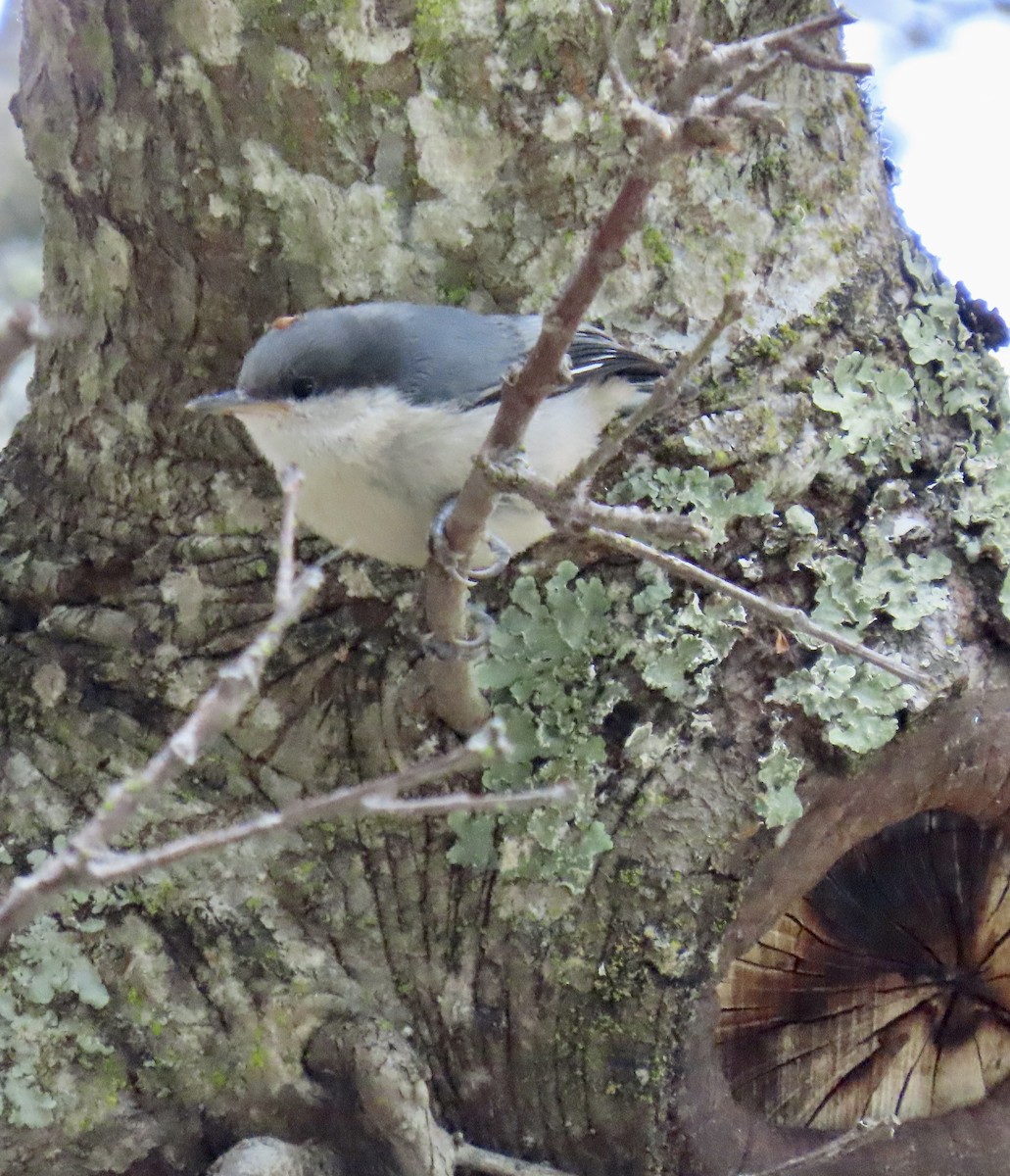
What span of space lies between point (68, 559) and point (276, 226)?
25.2 inches

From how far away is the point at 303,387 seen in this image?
1.51 metres

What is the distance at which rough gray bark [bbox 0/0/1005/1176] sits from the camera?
1557 millimetres

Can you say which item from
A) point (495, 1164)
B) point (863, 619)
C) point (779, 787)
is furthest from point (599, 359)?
point (495, 1164)

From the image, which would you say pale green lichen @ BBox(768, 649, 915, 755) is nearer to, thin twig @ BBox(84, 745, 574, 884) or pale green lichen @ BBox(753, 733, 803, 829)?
pale green lichen @ BBox(753, 733, 803, 829)

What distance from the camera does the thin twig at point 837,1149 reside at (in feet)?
5.21

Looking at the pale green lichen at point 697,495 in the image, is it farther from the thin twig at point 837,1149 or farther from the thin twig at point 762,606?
the thin twig at point 837,1149

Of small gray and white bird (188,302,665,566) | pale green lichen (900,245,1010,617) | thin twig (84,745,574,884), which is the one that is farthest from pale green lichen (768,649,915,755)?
thin twig (84,745,574,884)

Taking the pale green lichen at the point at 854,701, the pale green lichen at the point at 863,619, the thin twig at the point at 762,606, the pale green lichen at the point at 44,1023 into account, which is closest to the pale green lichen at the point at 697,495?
the pale green lichen at the point at 863,619

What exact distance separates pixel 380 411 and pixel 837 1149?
1.24 m

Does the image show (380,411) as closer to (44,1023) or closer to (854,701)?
(854,701)

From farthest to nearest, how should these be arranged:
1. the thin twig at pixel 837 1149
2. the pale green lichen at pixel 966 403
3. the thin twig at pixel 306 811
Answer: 1. the pale green lichen at pixel 966 403
2. the thin twig at pixel 837 1149
3. the thin twig at pixel 306 811

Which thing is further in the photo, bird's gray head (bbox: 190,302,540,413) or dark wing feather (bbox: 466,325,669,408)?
dark wing feather (bbox: 466,325,669,408)

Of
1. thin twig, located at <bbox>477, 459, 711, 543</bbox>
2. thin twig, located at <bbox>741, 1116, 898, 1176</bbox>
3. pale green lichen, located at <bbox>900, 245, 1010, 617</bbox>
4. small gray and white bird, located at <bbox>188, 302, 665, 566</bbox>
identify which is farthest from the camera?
pale green lichen, located at <bbox>900, 245, 1010, 617</bbox>

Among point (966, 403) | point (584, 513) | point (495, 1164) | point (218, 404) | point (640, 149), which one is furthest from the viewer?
point (966, 403)
